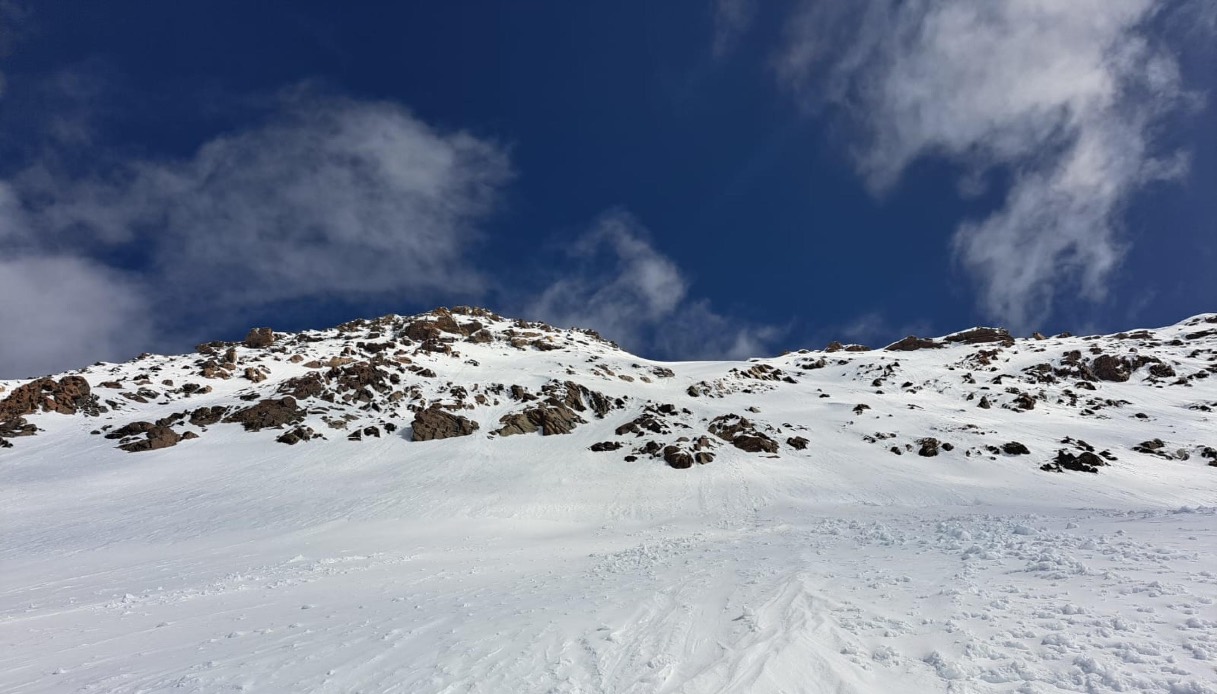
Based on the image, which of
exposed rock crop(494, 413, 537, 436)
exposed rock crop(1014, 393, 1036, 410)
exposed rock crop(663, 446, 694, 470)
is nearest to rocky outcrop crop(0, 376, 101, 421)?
exposed rock crop(494, 413, 537, 436)

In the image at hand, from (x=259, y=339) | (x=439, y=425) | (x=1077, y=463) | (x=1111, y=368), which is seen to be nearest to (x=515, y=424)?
(x=439, y=425)

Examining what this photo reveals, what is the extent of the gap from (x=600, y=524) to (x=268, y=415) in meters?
37.6

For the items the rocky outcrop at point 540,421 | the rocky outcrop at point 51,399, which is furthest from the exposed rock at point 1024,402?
the rocky outcrop at point 51,399

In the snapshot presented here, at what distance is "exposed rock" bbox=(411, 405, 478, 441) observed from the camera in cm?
4675

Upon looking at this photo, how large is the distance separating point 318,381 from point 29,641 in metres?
47.4

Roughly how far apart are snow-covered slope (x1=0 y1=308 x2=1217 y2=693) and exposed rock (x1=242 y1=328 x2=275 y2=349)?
50 cm

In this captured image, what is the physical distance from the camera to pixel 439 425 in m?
47.9

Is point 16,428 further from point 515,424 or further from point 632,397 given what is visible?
point 632,397

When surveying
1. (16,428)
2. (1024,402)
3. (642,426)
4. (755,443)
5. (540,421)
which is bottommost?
(16,428)

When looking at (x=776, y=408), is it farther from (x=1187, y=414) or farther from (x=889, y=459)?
(x=1187, y=414)

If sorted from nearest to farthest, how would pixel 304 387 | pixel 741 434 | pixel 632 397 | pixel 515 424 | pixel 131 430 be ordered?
pixel 131 430
pixel 741 434
pixel 515 424
pixel 304 387
pixel 632 397

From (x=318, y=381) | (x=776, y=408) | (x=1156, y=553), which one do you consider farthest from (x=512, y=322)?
(x=1156, y=553)

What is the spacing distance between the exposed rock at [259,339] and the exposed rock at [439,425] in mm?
43878

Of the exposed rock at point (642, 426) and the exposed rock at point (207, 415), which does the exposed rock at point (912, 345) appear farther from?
the exposed rock at point (207, 415)
